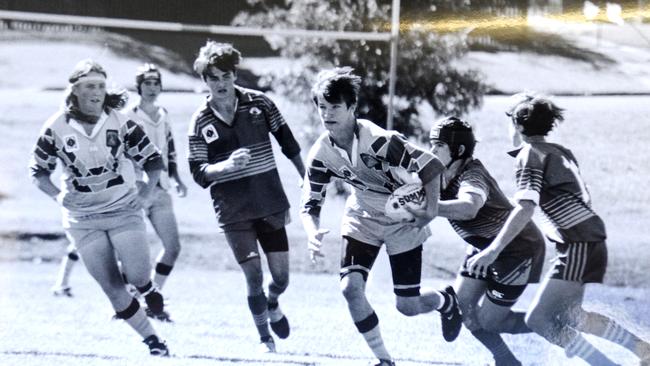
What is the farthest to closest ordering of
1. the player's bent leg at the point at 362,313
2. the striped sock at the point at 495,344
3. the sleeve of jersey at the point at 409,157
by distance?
the striped sock at the point at 495,344
the player's bent leg at the point at 362,313
the sleeve of jersey at the point at 409,157

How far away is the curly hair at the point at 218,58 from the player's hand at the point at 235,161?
0.99 feet

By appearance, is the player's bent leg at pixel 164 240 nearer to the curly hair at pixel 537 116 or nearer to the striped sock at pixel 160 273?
the striped sock at pixel 160 273

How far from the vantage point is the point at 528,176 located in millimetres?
3297

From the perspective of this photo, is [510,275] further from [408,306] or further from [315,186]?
[315,186]

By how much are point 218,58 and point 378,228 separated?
845 mm

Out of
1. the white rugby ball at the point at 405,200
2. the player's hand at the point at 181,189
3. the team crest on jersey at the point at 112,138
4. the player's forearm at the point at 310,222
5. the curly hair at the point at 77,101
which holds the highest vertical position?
the curly hair at the point at 77,101

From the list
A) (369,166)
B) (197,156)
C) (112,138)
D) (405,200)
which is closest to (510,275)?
(405,200)

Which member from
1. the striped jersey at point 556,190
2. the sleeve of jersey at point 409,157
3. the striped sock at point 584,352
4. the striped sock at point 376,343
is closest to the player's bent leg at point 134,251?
the striped sock at point 376,343

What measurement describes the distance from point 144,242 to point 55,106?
0.61 m

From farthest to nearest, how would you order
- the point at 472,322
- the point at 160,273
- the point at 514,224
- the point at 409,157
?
the point at 160,273, the point at 472,322, the point at 514,224, the point at 409,157

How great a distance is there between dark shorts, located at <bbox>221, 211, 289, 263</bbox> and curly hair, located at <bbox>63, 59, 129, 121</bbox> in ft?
1.96

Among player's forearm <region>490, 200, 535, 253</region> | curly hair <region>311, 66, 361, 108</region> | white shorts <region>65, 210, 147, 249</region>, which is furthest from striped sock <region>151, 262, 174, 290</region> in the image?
player's forearm <region>490, 200, 535, 253</region>

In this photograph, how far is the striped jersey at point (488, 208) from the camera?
3373 millimetres

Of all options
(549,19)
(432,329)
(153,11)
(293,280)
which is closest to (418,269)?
(432,329)
